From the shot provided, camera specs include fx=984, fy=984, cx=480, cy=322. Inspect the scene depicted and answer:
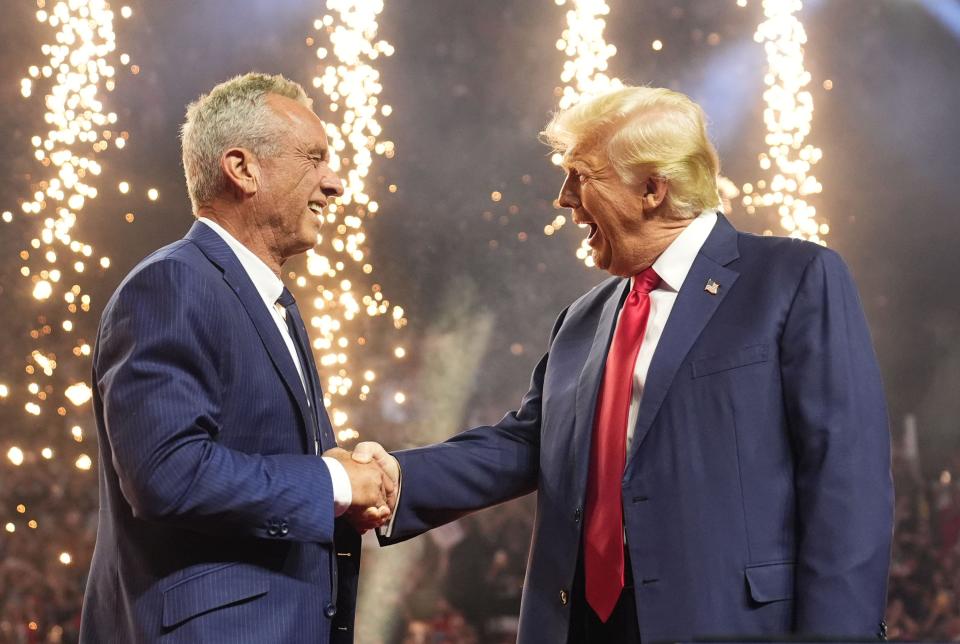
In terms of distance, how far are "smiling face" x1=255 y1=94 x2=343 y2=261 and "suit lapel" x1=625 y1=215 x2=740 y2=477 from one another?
0.86 metres

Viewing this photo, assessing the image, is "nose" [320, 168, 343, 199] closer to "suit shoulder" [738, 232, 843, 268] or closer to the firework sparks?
"suit shoulder" [738, 232, 843, 268]

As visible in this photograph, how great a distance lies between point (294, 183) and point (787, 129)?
25.0ft

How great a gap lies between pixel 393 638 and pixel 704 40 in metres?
5.59

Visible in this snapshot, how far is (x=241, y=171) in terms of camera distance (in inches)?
87.4

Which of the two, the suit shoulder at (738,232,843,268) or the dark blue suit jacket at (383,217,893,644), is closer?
the dark blue suit jacket at (383,217,893,644)

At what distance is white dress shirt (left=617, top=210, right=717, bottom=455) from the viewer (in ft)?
7.25

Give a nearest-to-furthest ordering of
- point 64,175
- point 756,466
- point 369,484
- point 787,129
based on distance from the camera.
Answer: point 756,466 → point 369,484 → point 64,175 → point 787,129

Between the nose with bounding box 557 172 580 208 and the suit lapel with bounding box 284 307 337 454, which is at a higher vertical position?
the nose with bounding box 557 172 580 208

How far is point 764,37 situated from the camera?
853 centimetres

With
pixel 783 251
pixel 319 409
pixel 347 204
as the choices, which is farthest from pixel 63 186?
pixel 783 251

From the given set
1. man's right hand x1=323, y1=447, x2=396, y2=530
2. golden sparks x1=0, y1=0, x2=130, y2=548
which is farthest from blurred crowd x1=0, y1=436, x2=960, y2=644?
man's right hand x1=323, y1=447, x2=396, y2=530

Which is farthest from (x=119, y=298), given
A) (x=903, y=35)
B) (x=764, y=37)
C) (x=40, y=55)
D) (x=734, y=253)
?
(x=903, y=35)

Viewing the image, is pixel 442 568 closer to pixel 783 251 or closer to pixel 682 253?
pixel 682 253

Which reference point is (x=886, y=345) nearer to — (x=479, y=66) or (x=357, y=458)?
(x=479, y=66)
